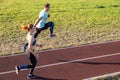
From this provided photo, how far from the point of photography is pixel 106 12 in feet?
82.3

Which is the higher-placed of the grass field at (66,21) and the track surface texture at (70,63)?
the grass field at (66,21)

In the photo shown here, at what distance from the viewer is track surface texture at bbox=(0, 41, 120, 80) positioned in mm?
13180

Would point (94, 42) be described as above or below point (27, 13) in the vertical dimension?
below

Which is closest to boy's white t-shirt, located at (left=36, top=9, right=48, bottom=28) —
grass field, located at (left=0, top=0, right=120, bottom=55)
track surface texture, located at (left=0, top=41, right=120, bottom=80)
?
track surface texture, located at (left=0, top=41, right=120, bottom=80)

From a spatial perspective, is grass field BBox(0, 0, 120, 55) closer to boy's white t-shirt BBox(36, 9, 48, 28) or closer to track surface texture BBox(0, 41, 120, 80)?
track surface texture BBox(0, 41, 120, 80)

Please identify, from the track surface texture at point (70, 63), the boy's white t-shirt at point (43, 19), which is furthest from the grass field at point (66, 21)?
the boy's white t-shirt at point (43, 19)

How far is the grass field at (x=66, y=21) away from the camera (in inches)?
703

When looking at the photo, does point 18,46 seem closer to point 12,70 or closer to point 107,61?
point 12,70

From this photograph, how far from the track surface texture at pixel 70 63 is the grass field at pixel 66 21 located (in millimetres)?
1040

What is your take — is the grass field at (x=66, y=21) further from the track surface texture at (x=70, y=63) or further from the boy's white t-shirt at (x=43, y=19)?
the boy's white t-shirt at (x=43, y=19)

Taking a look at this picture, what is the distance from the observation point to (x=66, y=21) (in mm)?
22250

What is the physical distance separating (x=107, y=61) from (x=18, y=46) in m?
4.71

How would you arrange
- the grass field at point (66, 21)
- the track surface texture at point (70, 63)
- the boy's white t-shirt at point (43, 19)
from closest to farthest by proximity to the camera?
1. the track surface texture at point (70, 63)
2. the boy's white t-shirt at point (43, 19)
3. the grass field at point (66, 21)

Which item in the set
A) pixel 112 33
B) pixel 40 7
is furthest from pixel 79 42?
pixel 40 7
